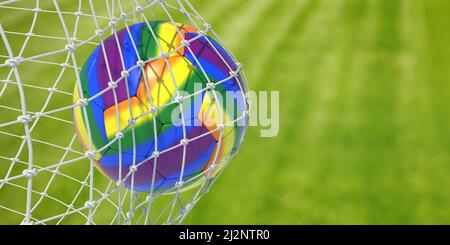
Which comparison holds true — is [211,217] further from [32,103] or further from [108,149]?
[32,103]

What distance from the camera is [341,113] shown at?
17.1 feet

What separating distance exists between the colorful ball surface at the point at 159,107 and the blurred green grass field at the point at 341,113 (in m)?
1.50

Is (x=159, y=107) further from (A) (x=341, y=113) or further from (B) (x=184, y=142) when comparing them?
(A) (x=341, y=113)

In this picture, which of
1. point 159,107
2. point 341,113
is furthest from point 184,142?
point 341,113

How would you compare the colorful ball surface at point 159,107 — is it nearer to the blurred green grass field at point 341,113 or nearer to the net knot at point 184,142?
the net knot at point 184,142

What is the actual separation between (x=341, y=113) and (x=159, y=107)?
321 centimetres

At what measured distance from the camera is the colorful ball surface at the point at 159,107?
2471mm

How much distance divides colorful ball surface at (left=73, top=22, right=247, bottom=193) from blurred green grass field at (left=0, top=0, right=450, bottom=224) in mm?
1496

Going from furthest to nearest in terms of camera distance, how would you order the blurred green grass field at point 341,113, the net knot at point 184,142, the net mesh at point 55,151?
the blurred green grass field at point 341,113, the net mesh at point 55,151, the net knot at point 184,142

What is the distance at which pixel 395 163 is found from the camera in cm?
461

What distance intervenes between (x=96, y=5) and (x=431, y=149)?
16.4ft

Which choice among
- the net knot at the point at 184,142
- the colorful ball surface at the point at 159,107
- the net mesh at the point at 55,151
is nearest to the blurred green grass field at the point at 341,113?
the net mesh at the point at 55,151

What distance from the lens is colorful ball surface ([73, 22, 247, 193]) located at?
8.11 feet

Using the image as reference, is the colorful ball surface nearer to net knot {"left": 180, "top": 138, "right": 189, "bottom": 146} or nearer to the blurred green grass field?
net knot {"left": 180, "top": 138, "right": 189, "bottom": 146}
